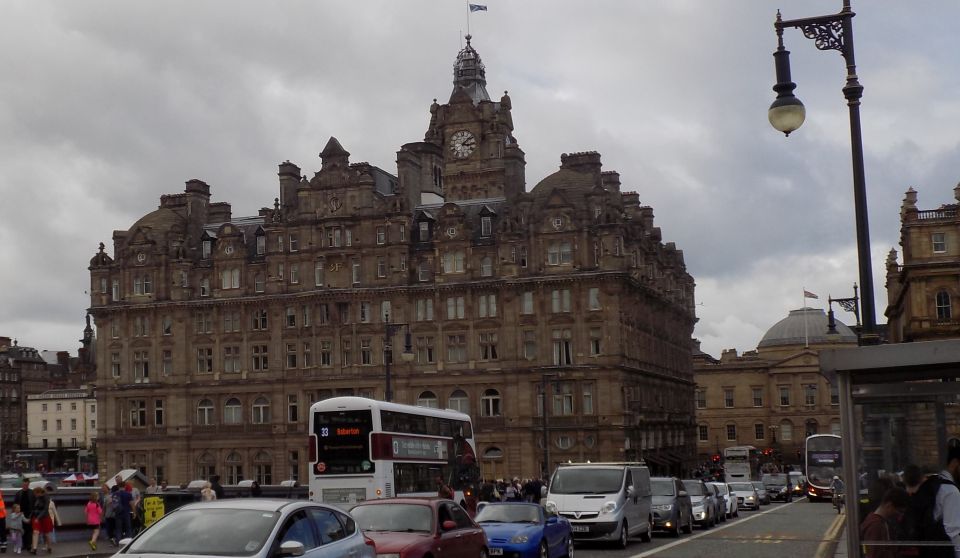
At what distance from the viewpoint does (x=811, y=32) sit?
15.4 meters

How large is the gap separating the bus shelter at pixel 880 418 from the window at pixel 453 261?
217ft

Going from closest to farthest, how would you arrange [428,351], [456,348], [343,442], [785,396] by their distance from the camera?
[343,442]
[456,348]
[428,351]
[785,396]

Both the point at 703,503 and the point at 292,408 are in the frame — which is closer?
the point at 703,503

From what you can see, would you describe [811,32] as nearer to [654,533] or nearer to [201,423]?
[654,533]

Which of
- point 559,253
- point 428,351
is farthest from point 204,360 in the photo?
point 559,253

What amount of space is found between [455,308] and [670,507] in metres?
44.0

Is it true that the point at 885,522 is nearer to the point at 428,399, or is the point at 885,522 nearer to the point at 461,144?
the point at 428,399

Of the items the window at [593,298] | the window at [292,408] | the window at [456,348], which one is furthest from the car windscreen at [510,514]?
the window at [292,408]

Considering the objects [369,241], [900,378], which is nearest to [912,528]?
[900,378]

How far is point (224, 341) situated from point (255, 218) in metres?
10.4

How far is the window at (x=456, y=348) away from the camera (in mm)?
78000

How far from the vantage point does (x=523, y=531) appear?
2364 centimetres

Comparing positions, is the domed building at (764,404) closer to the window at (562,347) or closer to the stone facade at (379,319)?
the stone facade at (379,319)

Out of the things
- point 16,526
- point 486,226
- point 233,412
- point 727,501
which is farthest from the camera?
point 233,412
